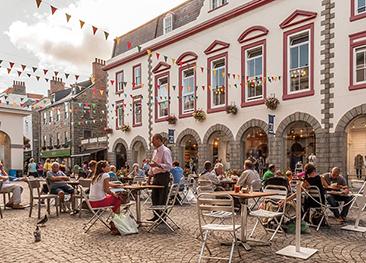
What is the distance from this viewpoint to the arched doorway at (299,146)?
1672 centimetres

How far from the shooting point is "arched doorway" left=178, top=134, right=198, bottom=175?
21312 mm

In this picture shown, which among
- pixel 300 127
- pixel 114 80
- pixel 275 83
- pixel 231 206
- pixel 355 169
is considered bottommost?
pixel 355 169

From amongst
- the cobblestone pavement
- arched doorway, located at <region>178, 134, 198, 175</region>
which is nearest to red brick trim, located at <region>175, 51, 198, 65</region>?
arched doorway, located at <region>178, 134, 198, 175</region>

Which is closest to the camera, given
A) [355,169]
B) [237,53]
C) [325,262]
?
[325,262]

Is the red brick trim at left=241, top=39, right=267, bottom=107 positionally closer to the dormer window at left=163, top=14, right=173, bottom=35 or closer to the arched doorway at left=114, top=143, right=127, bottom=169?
the dormer window at left=163, top=14, right=173, bottom=35

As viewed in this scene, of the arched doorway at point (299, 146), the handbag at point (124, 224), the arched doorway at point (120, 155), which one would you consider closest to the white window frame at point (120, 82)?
the arched doorway at point (120, 155)

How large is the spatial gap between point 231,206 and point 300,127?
12.6 m

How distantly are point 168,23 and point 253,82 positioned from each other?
8431 millimetres

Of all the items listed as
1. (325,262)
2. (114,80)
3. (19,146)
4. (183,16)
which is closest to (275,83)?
(183,16)

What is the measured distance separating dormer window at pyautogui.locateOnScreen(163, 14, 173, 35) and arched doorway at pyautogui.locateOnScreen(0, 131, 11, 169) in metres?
13.0

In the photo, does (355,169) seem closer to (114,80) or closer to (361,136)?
(361,136)

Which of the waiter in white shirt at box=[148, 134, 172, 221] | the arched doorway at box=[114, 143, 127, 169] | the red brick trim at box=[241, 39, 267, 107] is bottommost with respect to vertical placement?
the arched doorway at box=[114, 143, 127, 169]

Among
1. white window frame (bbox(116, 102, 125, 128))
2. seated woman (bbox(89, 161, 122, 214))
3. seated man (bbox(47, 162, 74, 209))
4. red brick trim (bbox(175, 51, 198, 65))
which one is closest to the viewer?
seated woman (bbox(89, 161, 122, 214))

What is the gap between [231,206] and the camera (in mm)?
4605
